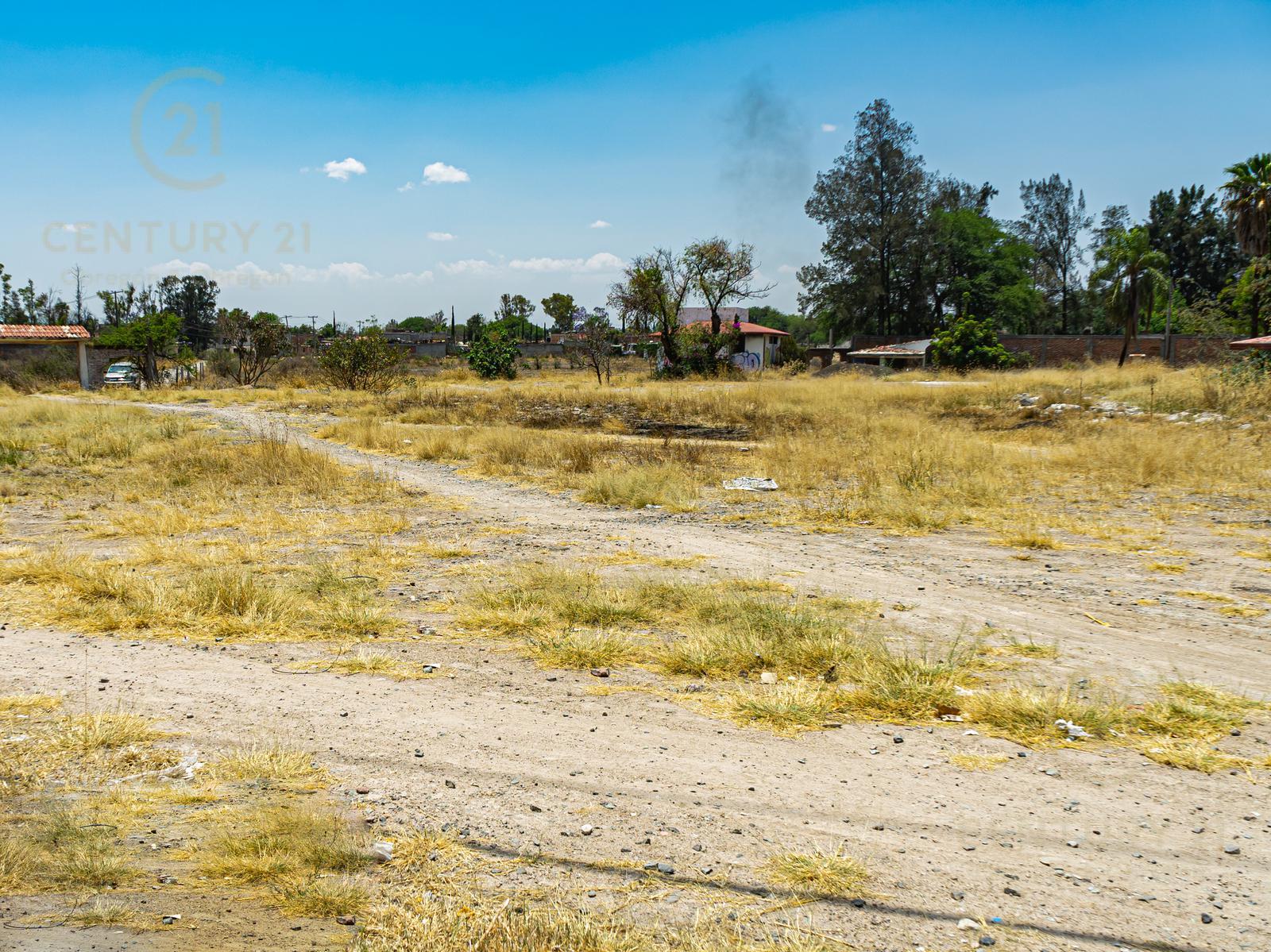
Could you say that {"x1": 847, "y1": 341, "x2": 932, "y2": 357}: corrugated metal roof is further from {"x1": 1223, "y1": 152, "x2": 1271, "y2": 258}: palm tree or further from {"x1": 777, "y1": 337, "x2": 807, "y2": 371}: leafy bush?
{"x1": 1223, "y1": 152, "x2": 1271, "y2": 258}: palm tree

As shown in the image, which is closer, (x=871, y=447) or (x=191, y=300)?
(x=871, y=447)

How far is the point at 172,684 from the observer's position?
520 cm

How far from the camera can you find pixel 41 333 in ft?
133

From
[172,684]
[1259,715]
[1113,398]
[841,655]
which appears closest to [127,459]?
[172,684]

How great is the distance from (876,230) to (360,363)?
37252 millimetres

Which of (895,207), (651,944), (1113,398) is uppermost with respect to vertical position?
(895,207)

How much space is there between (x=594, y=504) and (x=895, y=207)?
5165cm

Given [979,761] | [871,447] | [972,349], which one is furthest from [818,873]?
[972,349]

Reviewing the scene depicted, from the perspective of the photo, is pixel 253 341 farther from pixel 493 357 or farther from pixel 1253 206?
pixel 1253 206

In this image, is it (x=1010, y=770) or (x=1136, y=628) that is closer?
(x=1010, y=770)

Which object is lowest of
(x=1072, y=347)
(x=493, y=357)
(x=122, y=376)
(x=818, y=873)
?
(x=818, y=873)

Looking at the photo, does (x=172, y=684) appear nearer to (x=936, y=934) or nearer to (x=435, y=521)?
(x=936, y=934)

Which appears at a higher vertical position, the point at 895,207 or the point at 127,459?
the point at 895,207

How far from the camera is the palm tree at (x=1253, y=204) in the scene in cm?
3794
